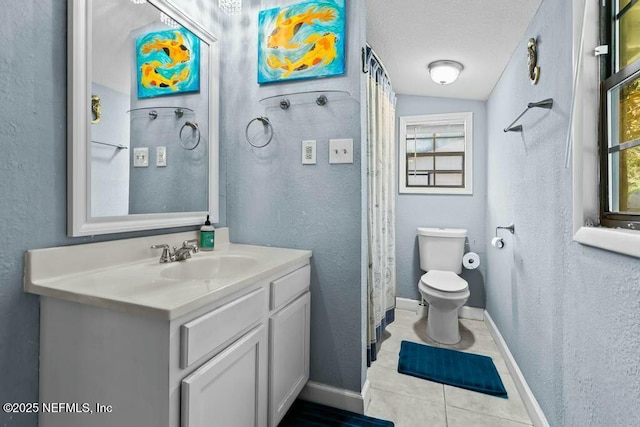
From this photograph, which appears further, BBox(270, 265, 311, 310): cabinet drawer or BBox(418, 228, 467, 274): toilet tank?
BBox(418, 228, 467, 274): toilet tank

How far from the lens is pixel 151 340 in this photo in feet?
2.57

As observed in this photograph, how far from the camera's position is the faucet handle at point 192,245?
4.69ft

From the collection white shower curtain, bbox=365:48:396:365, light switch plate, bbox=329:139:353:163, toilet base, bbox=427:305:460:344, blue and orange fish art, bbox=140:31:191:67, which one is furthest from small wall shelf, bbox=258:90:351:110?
toilet base, bbox=427:305:460:344

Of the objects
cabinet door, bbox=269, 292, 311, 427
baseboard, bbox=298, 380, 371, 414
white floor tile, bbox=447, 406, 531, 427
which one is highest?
cabinet door, bbox=269, 292, 311, 427

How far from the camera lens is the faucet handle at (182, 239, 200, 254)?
1430mm

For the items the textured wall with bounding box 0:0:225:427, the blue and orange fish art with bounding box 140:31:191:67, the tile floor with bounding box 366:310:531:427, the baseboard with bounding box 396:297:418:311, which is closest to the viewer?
the textured wall with bounding box 0:0:225:427

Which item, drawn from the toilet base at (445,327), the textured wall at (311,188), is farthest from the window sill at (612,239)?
the toilet base at (445,327)

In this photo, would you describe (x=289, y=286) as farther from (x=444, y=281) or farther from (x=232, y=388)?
(x=444, y=281)

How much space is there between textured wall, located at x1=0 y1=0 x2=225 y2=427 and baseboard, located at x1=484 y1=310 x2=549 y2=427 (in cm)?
206

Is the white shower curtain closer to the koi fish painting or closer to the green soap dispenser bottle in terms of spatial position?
the koi fish painting

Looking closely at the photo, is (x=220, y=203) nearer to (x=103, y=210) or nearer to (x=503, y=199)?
(x=103, y=210)

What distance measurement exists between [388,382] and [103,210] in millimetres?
Answer: 1762

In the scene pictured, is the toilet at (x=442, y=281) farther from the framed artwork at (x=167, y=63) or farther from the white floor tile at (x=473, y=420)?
the framed artwork at (x=167, y=63)

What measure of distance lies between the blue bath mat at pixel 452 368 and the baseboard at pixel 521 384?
0.09m
